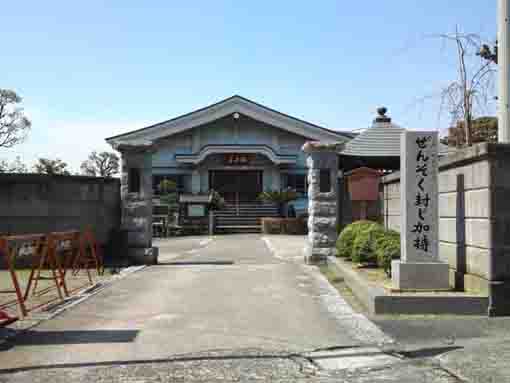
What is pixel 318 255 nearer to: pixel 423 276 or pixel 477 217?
pixel 423 276

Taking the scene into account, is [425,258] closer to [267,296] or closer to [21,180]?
[267,296]

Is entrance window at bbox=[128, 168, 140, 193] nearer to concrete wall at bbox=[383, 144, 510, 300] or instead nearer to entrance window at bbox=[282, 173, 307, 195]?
concrete wall at bbox=[383, 144, 510, 300]

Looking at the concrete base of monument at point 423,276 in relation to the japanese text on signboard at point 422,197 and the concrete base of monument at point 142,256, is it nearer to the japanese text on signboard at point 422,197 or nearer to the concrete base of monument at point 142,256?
the japanese text on signboard at point 422,197

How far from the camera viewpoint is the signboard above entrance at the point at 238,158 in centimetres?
3269

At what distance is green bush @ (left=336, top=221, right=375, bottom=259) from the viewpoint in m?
12.5

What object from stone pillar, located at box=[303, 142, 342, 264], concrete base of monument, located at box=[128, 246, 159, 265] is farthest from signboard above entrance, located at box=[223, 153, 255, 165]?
concrete base of monument, located at box=[128, 246, 159, 265]

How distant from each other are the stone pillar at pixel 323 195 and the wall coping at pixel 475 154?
18.4ft

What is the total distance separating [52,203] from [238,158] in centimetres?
1902

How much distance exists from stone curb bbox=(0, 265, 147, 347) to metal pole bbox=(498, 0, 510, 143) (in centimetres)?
722

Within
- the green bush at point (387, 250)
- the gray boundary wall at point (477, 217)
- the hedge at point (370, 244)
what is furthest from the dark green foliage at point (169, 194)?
the gray boundary wall at point (477, 217)

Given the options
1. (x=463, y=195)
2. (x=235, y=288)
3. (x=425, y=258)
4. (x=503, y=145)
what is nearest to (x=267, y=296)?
(x=235, y=288)

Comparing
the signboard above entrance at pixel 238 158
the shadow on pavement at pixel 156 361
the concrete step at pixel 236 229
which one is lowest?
the shadow on pavement at pixel 156 361

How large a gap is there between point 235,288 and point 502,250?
4.71 meters

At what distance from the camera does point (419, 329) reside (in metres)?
7.07
